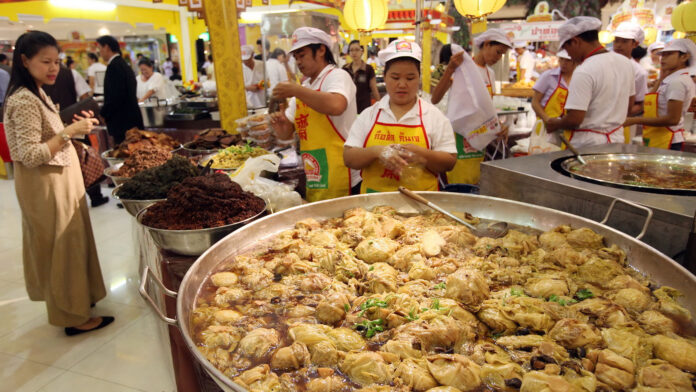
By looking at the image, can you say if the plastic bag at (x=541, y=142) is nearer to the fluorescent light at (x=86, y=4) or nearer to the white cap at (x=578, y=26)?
the white cap at (x=578, y=26)

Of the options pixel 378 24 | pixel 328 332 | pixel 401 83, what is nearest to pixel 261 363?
pixel 328 332

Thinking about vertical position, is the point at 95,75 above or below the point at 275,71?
above

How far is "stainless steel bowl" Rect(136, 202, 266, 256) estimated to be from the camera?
5.99 ft

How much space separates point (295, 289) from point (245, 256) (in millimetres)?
345

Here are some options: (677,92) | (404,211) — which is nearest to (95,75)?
(404,211)

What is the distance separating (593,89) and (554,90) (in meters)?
1.30

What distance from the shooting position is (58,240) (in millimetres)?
3246

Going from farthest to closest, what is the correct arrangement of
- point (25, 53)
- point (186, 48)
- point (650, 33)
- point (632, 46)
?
point (186, 48)
point (650, 33)
point (632, 46)
point (25, 53)

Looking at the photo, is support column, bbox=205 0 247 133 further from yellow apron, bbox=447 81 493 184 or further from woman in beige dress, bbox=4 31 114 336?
yellow apron, bbox=447 81 493 184

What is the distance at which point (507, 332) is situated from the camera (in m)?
1.21

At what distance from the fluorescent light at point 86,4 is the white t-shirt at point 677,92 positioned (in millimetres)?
18174

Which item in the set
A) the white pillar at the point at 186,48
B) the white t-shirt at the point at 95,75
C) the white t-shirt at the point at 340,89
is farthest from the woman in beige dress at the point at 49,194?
the white pillar at the point at 186,48

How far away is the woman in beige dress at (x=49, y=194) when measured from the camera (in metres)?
2.86

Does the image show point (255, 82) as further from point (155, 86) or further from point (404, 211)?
point (404, 211)
